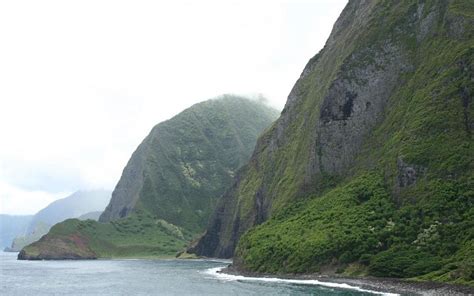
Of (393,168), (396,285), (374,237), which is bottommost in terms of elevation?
(396,285)

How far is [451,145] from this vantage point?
447ft

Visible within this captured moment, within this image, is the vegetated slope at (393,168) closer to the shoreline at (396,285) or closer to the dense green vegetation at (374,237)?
the dense green vegetation at (374,237)

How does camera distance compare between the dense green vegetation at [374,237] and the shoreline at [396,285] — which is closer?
the shoreline at [396,285]

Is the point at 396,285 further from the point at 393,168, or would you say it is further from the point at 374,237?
the point at 393,168

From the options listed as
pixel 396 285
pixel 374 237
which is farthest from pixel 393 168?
pixel 396 285

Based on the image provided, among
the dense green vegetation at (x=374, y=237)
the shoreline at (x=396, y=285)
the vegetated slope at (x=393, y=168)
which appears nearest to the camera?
the shoreline at (x=396, y=285)

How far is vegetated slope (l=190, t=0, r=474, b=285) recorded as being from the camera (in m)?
120

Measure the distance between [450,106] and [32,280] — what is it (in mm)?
130750

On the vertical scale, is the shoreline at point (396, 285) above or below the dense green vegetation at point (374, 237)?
below

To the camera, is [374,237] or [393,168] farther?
[393,168]

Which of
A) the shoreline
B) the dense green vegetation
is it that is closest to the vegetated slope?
the dense green vegetation

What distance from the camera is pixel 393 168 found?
498 feet

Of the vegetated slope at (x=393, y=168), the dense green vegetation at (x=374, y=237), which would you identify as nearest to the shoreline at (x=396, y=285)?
the dense green vegetation at (x=374, y=237)

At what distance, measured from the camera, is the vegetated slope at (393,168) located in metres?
120
